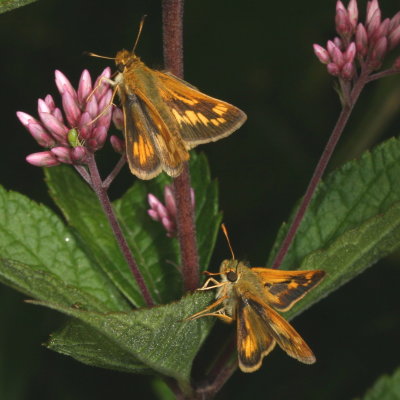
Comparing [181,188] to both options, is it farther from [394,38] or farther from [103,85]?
[394,38]

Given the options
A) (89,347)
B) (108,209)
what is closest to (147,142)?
(108,209)

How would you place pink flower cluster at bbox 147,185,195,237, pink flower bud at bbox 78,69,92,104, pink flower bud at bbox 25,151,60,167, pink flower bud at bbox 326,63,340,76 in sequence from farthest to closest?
pink flower cluster at bbox 147,185,195,237 < pink flower bud at bbox 326,63,340,76 < pink flower bud at bbox 78,69,92,104 < pink flower bud at bbox 25,151,60,167

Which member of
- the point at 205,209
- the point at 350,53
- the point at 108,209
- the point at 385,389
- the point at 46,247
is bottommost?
the point at 385,389

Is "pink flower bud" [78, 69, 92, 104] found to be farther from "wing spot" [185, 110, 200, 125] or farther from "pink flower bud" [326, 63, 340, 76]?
"pink flower bud" [326, 63, 340, 76]

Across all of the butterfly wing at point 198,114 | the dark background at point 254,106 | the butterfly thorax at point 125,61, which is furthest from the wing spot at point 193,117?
the dark background at point 254,106

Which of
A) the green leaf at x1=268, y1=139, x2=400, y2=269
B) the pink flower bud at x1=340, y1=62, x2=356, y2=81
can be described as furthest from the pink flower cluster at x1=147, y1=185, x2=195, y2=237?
the pink flower bud at x1=340, y1=62, x2=356, y2=81

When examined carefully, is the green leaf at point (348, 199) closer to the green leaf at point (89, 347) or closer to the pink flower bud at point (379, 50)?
the pink flower bud at point (379, 50)
